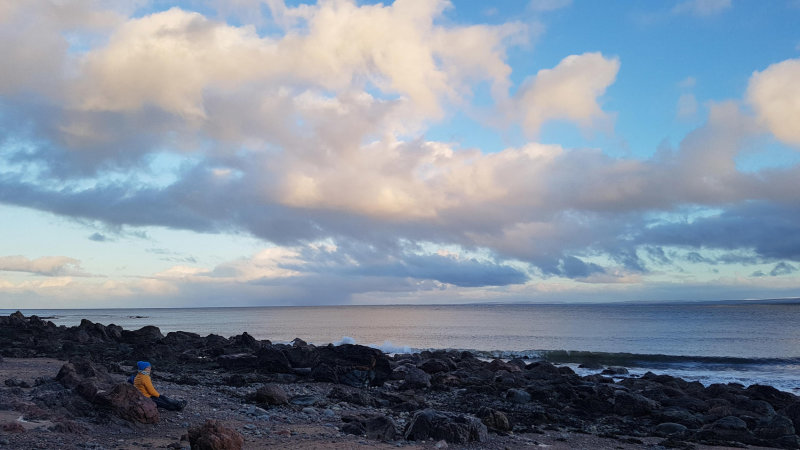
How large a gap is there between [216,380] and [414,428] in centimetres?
1031

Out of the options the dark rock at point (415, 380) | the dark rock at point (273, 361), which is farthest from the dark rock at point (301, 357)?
the dark rock at point (415, 380)

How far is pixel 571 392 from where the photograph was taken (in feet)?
64.2

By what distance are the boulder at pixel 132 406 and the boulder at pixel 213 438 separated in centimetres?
226

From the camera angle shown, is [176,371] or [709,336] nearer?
[176,371]

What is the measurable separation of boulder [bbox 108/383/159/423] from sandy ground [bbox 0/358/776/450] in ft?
0.68

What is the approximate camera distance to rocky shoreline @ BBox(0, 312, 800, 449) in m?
10.4

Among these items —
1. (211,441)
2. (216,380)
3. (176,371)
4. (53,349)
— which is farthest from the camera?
(53,349)

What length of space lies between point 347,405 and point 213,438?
685 centimetres

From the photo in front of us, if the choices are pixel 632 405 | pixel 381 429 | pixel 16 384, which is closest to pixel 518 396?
pixel 632 405

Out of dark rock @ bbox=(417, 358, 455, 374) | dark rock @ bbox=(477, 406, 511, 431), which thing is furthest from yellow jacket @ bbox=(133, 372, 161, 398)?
dark rock @ bbox=(417, 358, 455, 374)

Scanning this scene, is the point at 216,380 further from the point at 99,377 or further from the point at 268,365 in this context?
the point at 99,377

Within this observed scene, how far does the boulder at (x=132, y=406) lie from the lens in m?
10.6

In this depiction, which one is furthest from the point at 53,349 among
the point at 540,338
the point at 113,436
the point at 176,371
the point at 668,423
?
the point at 540,338

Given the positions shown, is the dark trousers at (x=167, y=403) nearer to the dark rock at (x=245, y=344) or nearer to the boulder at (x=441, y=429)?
the boulder at (x=441, y=429)
